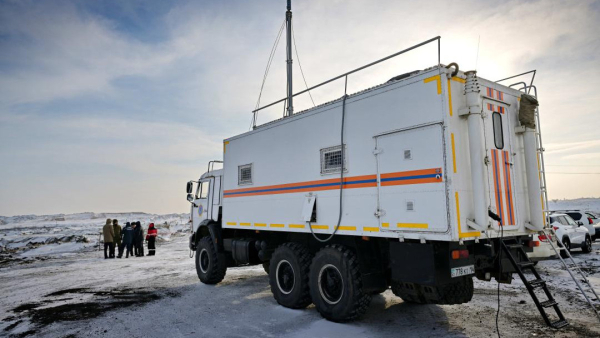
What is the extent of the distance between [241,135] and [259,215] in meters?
2.11

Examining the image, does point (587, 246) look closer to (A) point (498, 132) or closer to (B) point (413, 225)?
(A) point (498, 132)

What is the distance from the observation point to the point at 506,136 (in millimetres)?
5812

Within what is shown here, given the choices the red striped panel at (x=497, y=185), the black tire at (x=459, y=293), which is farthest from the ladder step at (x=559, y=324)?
the red striped panel at (x=497, y=185)

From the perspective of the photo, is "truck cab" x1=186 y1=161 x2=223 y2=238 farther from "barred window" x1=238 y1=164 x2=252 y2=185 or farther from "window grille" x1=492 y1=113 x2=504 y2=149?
"window grille" x1=492 y1=113 x2=504 y2=149

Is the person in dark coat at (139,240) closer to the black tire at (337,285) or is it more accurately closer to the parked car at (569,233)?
the black tire at (337,285)

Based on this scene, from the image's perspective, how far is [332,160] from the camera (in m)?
6.63

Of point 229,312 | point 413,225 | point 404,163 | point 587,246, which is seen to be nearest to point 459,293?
point 413,225

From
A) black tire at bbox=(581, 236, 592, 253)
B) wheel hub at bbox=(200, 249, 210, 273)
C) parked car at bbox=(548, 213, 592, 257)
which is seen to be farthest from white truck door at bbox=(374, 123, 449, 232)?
black tire at bbox=(581, 236, 592, 253)

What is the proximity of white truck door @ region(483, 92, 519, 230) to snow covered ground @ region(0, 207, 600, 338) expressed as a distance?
5.96 feet

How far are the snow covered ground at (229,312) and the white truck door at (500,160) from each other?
1.82m

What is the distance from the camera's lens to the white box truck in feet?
16.6

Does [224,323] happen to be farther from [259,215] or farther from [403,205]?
[403,205]

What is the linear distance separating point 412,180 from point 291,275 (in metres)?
3.34

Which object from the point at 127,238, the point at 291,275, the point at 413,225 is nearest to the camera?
the point at 413,225
